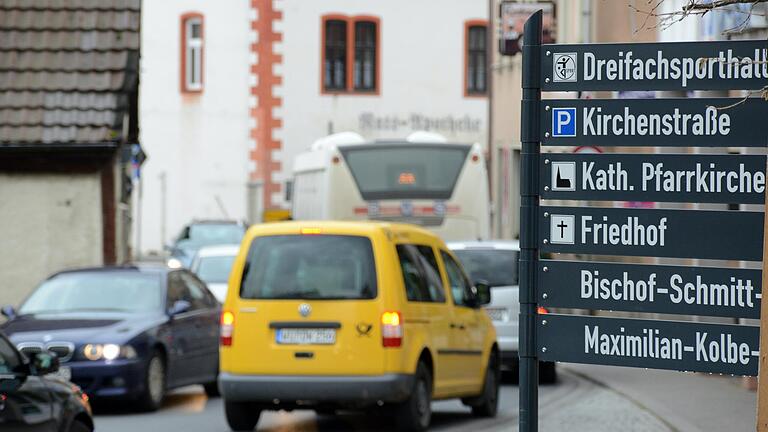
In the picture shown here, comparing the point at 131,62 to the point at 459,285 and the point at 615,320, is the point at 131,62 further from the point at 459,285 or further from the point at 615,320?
the point at 615,320

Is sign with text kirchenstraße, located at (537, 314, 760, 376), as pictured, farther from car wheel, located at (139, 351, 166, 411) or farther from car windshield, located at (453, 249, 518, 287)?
car windshield, located at (453, 249, 518, 287)

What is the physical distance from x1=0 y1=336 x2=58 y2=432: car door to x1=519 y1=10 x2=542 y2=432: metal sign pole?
3764 millimetres

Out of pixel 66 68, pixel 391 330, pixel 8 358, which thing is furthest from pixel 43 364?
pixel 66 68

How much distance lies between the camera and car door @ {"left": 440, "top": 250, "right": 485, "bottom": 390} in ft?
50.4

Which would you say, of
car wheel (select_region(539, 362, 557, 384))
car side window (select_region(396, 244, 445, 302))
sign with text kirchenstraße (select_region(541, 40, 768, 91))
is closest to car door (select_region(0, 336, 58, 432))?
sign with text kirchenstraße (select_region(541, 40, 768, 91))

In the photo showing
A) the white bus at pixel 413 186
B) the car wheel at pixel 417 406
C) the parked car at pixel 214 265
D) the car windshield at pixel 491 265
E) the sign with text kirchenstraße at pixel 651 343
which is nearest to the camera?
the sign with text kirchenstraße at pixel 651 343

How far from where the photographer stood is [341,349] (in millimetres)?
13758

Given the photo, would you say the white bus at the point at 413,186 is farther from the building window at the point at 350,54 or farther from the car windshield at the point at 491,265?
the building window at the point at 350,54

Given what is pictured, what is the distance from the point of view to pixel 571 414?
16.1 m

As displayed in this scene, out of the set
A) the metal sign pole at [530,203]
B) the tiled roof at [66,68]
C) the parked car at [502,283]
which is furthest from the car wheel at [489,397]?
the tiled roof at [66,68]

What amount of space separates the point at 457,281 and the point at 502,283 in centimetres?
477

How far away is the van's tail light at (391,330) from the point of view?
13.7 metres

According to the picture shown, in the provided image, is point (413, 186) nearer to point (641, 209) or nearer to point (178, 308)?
point (178, 308)

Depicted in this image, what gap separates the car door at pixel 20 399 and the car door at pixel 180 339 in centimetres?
687
